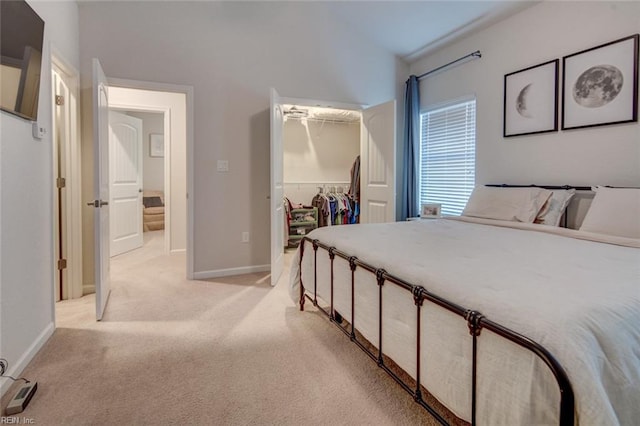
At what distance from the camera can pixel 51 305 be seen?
2.39 metres

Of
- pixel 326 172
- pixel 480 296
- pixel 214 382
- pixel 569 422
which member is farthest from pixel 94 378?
pixel 326 172

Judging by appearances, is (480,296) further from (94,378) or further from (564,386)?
(94,378)

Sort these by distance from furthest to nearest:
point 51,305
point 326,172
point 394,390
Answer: point 326,172
point 51,305
point 394,390

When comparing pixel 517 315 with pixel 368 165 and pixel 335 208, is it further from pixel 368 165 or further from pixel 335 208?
pixel 335 208

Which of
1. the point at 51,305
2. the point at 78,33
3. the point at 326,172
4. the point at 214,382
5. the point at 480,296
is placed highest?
the point at 78,33

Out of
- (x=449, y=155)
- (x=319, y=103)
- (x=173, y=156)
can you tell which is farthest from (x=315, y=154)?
(x=449, y=155)

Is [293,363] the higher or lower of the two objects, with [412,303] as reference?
lower

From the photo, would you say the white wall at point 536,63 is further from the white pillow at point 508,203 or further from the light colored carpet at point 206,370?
the light colored carpet at point 206,370

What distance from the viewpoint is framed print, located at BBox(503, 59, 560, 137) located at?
9.95ft

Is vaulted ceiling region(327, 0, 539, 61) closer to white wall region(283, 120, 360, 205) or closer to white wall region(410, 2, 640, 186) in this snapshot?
white wall region(410, 2, 640, 186)

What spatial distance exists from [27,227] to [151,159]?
6.03 m

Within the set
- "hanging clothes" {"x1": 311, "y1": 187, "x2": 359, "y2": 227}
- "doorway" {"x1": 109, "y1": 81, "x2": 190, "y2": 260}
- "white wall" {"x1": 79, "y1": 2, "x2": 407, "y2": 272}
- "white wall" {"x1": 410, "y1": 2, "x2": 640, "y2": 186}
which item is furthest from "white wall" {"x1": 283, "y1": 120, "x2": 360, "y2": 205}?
"white wall" {"x1": 410, "y1": 2, "x2": 640, "y2": 186}

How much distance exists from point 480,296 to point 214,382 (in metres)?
1.42

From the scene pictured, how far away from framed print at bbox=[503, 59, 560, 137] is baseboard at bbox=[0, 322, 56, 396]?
4.13m
